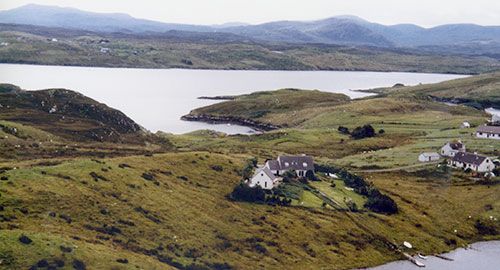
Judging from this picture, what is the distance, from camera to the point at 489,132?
129500mm

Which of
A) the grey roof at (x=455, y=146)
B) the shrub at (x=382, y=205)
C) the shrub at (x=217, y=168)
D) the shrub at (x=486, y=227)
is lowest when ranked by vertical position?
the shrub at (x=486, y=227)

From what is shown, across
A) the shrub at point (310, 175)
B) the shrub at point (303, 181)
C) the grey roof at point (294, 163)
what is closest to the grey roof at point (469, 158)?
the shrub at point (310, 175)

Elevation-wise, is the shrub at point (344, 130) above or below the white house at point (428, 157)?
below

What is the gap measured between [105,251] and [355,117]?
511 feet

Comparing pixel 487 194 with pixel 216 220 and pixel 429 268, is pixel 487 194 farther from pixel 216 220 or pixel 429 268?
pixel 216 220

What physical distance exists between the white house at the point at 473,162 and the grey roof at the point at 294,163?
37.6 meters

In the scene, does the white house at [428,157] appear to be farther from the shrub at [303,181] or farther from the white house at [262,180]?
the white house at [262,180]

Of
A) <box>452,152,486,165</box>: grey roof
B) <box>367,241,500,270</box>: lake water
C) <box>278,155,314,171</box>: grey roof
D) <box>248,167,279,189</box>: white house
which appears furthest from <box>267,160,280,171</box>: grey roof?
<box>452,152,486,165</box>: grey roof

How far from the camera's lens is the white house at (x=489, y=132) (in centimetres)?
12774

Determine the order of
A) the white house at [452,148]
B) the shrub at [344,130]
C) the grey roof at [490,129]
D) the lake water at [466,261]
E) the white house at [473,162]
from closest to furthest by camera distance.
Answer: the lake water at [466,261], the white house at [473,162], the white house at [452,148], the grey roof at [490,129], the shrub at [344,130]

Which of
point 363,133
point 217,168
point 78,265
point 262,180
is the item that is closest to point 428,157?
point 363,133

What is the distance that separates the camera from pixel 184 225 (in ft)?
209

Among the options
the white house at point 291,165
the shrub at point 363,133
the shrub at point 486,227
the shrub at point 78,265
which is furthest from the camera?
the shrub at point 363,133

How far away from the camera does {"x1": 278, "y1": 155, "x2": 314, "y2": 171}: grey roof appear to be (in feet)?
298
